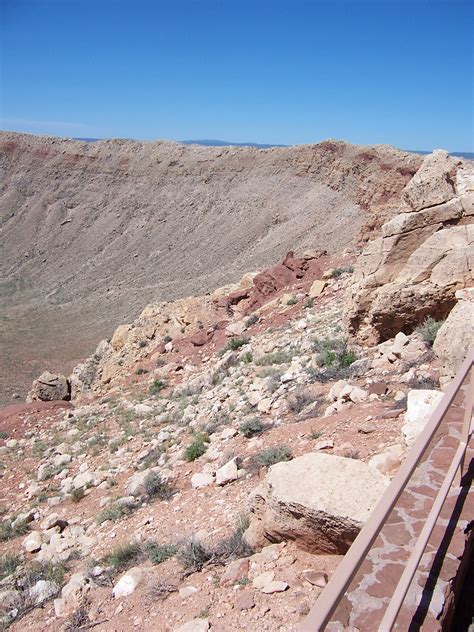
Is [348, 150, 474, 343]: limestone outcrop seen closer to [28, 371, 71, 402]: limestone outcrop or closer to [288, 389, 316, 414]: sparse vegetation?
[288, 389, 316, 414]: sparse vegetation

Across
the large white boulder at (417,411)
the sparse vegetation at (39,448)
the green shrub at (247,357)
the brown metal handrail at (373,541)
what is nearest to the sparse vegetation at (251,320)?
the green shrub at (247,357)

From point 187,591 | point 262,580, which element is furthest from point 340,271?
point 262,580

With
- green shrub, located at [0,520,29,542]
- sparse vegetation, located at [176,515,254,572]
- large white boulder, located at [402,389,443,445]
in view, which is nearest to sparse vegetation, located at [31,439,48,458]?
green shrub, located at [0,520,29,542]

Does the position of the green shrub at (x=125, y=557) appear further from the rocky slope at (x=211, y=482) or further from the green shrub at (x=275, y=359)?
the green shrub at (x=275, y=359)

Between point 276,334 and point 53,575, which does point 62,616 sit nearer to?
point 53,575

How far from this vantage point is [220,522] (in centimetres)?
525

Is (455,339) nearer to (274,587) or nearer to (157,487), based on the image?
(274,587)

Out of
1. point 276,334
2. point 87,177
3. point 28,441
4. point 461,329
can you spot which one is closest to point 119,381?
point 28,441

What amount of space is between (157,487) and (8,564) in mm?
1952

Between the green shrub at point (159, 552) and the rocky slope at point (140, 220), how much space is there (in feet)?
52.4

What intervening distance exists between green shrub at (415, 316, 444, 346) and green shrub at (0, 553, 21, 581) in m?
6.11

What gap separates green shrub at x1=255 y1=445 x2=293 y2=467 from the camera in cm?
599

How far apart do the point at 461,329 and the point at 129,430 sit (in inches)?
264

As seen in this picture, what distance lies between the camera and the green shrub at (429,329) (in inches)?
298
